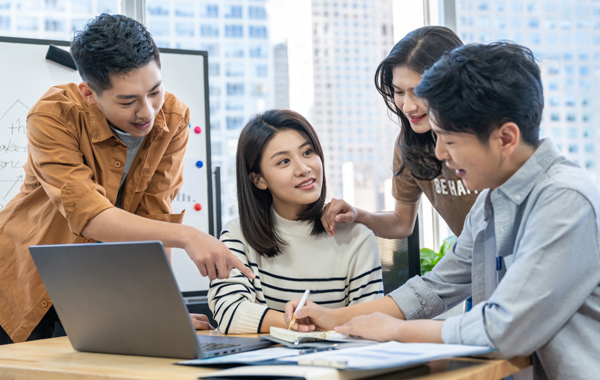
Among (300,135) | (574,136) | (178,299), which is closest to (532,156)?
(178,299)

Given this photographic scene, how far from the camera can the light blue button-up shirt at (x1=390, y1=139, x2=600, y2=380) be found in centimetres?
84

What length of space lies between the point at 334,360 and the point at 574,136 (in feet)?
9.18

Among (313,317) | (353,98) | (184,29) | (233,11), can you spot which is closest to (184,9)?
(184,29)

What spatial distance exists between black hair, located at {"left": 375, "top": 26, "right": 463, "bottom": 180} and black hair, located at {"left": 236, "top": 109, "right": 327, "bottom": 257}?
25 centimetres

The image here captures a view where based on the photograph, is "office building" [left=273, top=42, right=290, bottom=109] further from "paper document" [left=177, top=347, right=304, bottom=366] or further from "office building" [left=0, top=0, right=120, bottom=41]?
"paper document" [left=177, top=347, right=304, bottom=366]

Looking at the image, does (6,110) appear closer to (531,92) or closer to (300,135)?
(300,135)

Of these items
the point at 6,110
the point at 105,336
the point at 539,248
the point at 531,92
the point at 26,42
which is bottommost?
the point at 105,336

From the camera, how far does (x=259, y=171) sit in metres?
1.70

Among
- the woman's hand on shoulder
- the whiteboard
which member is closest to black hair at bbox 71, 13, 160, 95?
the woman's hand on shoulder

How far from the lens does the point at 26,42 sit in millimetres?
2502

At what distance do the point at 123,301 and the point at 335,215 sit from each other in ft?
2.47

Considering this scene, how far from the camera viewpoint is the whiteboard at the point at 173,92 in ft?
7.98

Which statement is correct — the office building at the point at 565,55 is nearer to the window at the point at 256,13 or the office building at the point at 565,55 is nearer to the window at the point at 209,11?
the window at the point at 256,13

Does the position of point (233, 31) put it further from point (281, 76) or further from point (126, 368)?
point (126, 368)
